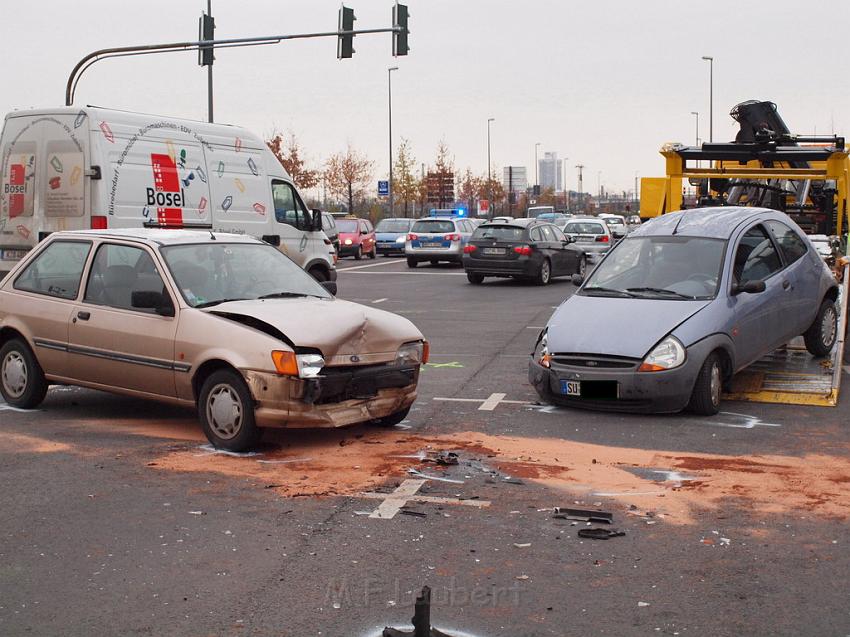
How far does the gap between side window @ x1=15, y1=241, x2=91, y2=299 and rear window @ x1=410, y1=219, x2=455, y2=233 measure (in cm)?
2548

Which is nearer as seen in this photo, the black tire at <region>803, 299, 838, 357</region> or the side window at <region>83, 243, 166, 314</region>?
the side window at <region>83, 243, 166, 314</region>

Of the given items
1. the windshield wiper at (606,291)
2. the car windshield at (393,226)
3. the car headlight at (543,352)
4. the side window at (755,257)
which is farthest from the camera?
the car windshield at (393,226)

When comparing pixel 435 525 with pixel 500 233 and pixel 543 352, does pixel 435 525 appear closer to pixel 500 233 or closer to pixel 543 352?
pixel 543 352

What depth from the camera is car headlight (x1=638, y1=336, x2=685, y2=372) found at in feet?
29.7

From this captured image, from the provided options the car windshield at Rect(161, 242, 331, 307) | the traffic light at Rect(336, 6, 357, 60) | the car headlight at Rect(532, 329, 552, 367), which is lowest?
the car headlight at Rect(532, 329, 552, 367)

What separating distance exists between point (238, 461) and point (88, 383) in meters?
1.99

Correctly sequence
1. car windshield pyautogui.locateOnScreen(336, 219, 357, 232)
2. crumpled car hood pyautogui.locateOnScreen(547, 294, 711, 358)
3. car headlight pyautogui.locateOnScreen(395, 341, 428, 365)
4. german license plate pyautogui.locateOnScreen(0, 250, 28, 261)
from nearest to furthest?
car headlight pyautogui.locateOnScreen(395, 341, 428, 365) < crumpled car hood pyautogui.locateOnScreen(547, 294, 711, 358) < german license plate pyautogui.locateOnScreen(0, 250, 28, 261) < car windshield pyautogui.locateOnScreen(336, 219, 357, 232)

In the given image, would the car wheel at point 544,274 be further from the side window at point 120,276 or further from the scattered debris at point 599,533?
the scattered debris at point 599,533

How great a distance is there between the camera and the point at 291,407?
753cm

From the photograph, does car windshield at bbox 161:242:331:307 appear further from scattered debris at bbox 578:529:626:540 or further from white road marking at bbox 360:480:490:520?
scattered debris at bbox 578:529:626:540

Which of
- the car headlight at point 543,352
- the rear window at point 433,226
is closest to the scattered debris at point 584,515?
the car headlight at point 543,352

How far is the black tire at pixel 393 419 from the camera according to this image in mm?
8555

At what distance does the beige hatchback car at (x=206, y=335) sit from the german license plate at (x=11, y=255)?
5968 mm

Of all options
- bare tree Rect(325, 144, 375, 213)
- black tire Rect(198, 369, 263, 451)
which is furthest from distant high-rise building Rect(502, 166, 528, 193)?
black tire Rect(198, 369, 263, 451)
